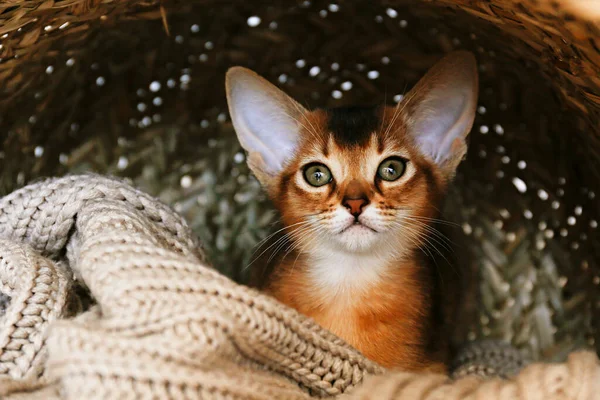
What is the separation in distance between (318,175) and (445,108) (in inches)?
12.2

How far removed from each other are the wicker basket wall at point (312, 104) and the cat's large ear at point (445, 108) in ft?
0.40

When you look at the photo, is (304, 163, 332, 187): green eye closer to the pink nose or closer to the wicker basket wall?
the pink nose

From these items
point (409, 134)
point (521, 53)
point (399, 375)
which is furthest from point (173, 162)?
point (399, 375)

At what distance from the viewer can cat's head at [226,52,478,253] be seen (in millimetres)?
1285

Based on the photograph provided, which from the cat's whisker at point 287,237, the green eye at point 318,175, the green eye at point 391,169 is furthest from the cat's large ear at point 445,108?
the cat's whisker at point 287,237

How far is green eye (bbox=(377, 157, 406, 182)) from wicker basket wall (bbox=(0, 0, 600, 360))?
33 cm

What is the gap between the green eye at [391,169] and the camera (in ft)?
4.46

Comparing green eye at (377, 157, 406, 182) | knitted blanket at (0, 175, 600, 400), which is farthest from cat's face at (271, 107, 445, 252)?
knitted blanket at (0, 175, 600, 400)

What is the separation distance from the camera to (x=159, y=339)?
32.5 inches

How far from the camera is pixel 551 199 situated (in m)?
1.70

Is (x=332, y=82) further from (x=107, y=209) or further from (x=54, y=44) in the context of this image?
Result: (x=107, y=209)

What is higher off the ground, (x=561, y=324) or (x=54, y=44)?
(x=54, y=44)

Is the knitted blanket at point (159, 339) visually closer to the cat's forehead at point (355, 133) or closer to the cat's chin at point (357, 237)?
the cat's chin at point (357, 237)

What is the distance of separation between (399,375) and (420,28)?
99cm
